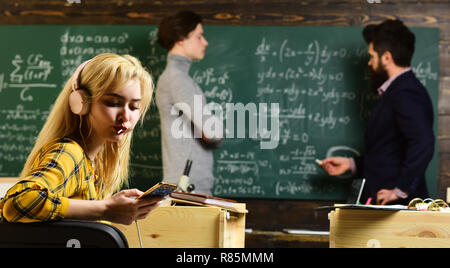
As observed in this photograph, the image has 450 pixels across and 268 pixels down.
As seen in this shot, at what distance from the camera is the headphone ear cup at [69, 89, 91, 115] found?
1327mm

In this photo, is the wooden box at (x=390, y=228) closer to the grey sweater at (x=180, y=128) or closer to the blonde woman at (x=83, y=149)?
the blonde woman at (x=83, y=149)

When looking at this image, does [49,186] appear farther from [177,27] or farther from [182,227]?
[177,27]

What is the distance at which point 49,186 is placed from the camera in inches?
45.5

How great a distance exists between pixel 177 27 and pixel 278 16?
730mm

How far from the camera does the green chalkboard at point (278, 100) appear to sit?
12.3 ft

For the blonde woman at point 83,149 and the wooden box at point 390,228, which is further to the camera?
the wooden box at point 390,228

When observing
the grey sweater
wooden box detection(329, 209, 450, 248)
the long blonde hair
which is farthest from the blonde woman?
the grey sweater

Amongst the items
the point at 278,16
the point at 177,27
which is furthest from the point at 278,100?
the point at 177,27

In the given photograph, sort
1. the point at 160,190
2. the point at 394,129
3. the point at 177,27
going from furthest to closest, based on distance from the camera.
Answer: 1. the point at 177,27
2. the point at 394,129
3. the point at 160,190

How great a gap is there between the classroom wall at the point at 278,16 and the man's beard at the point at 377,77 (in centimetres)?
38

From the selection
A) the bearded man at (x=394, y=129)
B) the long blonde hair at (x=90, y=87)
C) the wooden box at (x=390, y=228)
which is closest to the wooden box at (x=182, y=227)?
the wooden box at (x=390, y=228)

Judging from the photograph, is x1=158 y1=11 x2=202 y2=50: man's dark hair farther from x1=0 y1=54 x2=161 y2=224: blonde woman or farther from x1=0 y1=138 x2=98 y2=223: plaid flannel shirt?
x1=0 y1=138 x2=98 y2=223: plaid flannel shirt

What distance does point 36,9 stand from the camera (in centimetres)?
400

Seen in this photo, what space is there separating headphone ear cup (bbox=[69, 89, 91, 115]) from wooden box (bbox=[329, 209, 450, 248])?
96 cm
